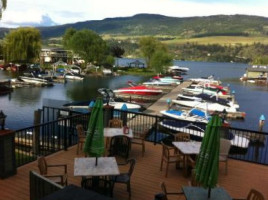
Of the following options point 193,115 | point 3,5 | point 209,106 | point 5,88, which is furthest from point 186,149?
point 5,88

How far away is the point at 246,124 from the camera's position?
3134 centimetres

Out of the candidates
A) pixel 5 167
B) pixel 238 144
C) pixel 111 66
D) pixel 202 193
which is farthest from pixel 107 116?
pixel 111 66

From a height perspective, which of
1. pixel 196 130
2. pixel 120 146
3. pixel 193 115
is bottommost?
pixel 193 115

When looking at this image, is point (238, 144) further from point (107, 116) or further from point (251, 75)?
point (251, 75)

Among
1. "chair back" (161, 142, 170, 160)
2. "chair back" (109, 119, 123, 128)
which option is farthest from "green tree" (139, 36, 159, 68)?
"chair back" (161, 142, 170, 160)

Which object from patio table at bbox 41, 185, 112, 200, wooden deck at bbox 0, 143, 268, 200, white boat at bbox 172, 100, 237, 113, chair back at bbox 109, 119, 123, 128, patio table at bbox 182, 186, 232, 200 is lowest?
white boat at bbox 172, 100, 237, 113

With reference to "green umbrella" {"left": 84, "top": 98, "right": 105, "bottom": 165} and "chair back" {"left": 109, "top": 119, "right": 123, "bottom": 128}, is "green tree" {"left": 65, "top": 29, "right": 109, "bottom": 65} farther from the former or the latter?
"green umbrella" {"left": 84, "top": 98, "right": 105, "bottom": 165}

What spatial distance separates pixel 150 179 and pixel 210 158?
3181 mm

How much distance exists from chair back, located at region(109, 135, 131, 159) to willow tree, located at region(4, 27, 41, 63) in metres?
72.9

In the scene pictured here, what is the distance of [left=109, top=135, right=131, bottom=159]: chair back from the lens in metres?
9.81

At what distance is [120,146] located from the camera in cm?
999

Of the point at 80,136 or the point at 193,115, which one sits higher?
the point at 80,136

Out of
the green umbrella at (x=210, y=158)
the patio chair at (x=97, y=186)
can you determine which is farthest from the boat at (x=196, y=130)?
the green umbrella at (x=210, y=158)

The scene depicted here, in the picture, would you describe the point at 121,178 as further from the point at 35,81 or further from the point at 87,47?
the point at 87,47
